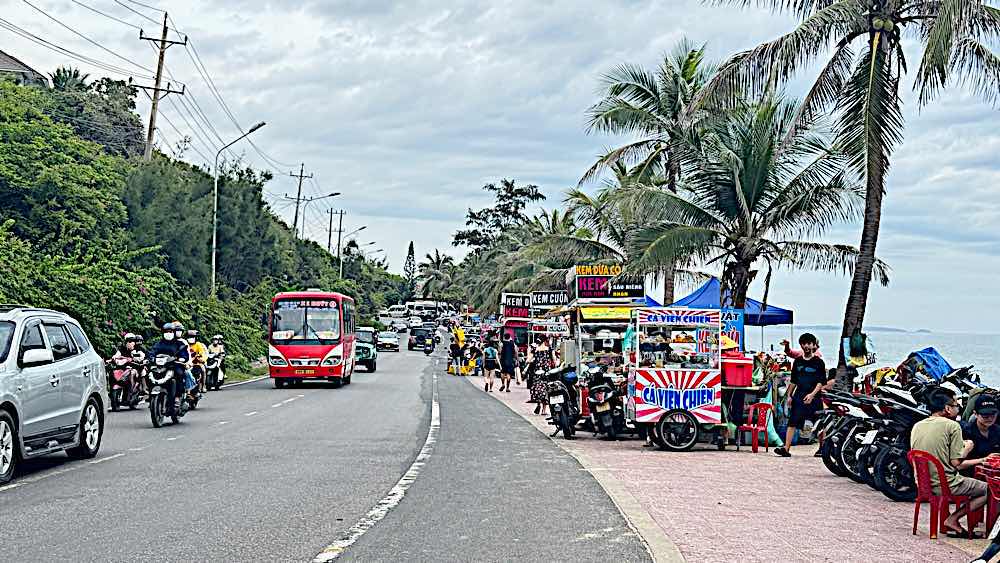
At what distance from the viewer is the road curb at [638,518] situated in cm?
840

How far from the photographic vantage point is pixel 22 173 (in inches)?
1425

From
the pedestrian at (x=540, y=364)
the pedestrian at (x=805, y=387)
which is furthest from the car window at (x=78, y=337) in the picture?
the pedestrian at (x=540, y=364)

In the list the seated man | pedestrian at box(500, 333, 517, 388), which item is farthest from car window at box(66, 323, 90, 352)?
pedestrian at box(500, 333, 517, 388)

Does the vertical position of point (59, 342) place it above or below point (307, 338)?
below

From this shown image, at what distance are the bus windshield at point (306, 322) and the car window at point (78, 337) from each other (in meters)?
19.5

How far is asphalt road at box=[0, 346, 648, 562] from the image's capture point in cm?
841

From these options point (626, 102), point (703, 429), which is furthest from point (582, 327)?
point (626, 102)

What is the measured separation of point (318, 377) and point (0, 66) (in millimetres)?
52470

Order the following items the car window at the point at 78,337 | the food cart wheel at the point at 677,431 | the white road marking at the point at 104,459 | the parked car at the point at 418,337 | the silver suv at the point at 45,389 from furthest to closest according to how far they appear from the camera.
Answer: the parked car at the point at 418,337 < the food cart wheel at the point at 677,431 < the car window at the point at 78,337 < the white road marking at the point at 104,459 < the silver suv at the point at 45,389

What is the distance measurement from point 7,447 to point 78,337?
9.04ft

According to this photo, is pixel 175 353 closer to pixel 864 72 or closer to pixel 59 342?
pixel 59 342

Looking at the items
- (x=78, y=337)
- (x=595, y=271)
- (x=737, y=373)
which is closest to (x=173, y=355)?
(x=78, y=337)

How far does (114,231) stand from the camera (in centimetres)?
4081

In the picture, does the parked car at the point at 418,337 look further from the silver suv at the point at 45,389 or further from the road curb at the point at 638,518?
the silver suv at the point at 45,389
